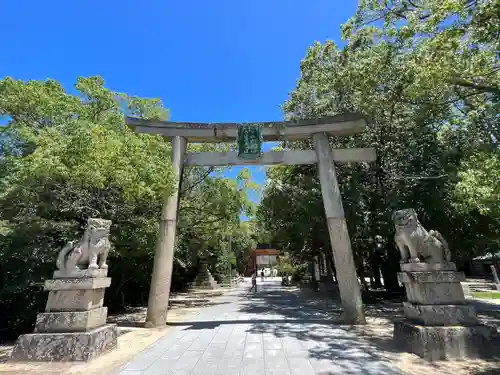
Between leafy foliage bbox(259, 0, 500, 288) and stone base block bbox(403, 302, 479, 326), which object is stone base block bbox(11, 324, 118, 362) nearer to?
stone base block bbox(403, 302, 479, 326)

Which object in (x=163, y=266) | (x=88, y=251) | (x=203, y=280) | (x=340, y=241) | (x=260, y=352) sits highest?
(x=340, y=241)

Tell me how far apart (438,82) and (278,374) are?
687 centimetres

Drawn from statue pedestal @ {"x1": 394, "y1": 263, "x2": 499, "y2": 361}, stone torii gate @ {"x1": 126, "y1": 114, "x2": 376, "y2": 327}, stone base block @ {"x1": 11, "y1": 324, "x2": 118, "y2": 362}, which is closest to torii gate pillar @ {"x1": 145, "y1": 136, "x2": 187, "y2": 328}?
stone torii gate @ {"x1": 126, "y1": 114, "x2": 376, "y2": 327}

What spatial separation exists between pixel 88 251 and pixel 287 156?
20.2 feet

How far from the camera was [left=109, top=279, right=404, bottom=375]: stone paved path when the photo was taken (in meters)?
4.83

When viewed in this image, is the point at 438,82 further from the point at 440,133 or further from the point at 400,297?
the point at 400,297

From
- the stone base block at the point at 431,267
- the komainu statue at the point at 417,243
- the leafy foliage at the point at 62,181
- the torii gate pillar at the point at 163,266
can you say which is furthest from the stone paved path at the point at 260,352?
the leafy foliage at the point at 62,181

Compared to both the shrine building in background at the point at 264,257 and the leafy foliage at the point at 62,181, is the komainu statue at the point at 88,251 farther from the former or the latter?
the shrine building in background at the point at 264,257

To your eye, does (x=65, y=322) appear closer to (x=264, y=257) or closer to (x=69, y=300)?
(x=69, y=300)

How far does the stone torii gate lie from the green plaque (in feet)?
0.54

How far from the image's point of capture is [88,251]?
6.24m

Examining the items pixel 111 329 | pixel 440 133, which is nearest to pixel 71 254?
pixel 111 329

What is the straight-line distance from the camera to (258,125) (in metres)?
9.65

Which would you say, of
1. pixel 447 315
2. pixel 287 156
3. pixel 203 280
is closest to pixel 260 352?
pixel 447 315
